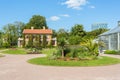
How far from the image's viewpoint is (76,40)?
189 feet

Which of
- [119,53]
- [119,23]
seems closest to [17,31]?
[119,23]

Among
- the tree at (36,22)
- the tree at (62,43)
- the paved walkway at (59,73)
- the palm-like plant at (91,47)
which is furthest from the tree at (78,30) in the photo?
the paved walkway at (59,73)

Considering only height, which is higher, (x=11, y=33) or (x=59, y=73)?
(x=11, y=33)

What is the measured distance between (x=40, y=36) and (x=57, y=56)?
4710 centimetres

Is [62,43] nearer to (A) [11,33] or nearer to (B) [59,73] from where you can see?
(B) [59,73]

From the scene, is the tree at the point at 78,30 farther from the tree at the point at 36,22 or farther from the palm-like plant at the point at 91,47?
the palm-like plant at the point at 91,47

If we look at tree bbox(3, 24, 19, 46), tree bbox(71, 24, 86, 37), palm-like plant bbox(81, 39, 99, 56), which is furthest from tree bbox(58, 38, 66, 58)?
tree bbox(3, 24, 19, 46)

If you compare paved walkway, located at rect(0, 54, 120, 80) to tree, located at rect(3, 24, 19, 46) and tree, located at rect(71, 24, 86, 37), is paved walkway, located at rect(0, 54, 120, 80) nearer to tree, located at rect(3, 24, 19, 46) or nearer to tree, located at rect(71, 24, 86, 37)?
tree, located at rect(71, 24, 86, 37)

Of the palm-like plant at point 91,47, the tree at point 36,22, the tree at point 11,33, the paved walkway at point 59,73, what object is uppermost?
the tree at point 36,22

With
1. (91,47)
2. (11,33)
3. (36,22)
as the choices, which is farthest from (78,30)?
(91,47)

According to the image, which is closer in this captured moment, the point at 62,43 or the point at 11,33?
the point at 62,43

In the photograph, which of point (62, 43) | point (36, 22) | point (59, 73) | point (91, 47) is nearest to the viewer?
point (59, 73)

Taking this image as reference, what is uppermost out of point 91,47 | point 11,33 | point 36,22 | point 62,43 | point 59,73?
point 36,22

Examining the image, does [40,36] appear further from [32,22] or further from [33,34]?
[32,22]
